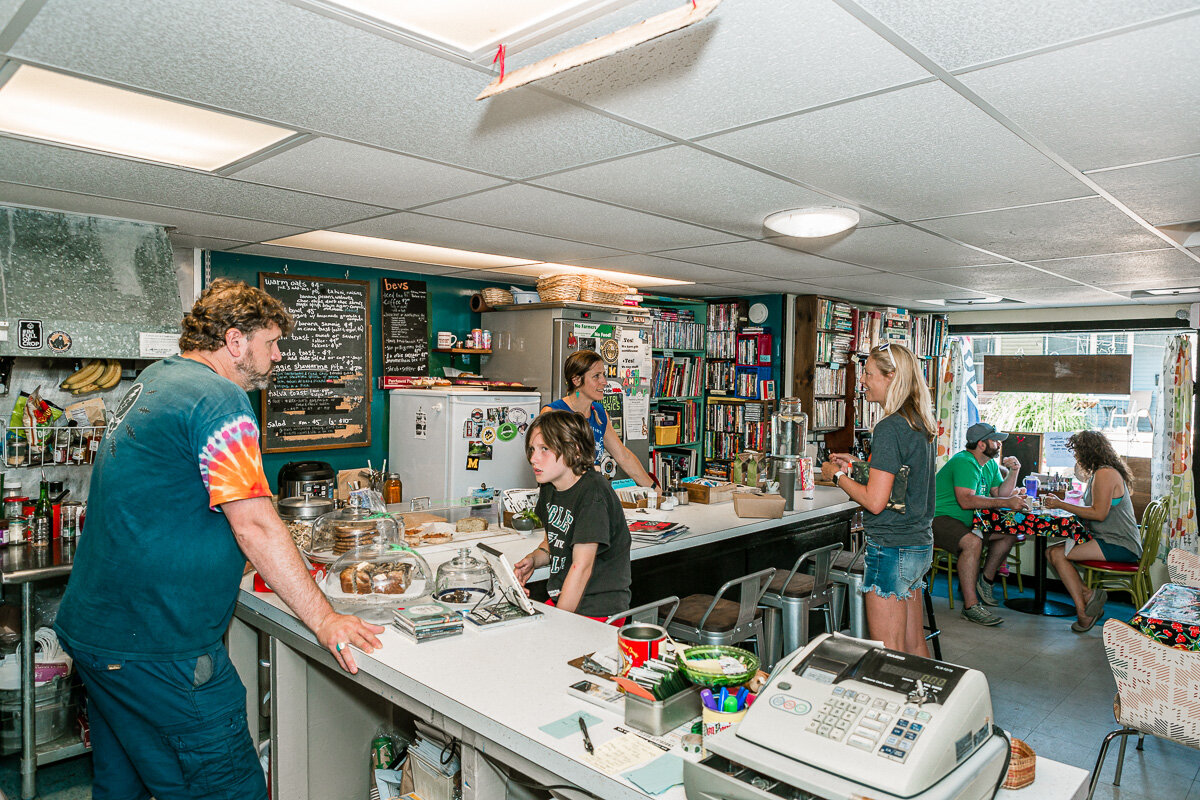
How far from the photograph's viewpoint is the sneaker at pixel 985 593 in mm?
6133

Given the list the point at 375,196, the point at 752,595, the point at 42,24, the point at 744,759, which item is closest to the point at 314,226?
the point at 375,196

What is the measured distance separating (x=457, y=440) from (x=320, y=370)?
101 centimetres

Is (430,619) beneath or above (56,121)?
beneath

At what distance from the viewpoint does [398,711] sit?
2.85 metres

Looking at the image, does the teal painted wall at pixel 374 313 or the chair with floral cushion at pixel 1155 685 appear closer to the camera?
the chair with floral cushion at pixel 1155 685

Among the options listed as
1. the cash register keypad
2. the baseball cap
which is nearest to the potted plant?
the cash register keypad

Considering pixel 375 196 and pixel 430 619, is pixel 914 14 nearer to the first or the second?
pixel 430 619

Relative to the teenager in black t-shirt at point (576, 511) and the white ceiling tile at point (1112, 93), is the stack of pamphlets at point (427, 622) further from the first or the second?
the white ceiling tile at point (1112, 93)

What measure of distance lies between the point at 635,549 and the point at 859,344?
178 inches

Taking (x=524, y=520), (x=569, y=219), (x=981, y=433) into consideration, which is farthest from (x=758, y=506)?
(x=981, y=433)

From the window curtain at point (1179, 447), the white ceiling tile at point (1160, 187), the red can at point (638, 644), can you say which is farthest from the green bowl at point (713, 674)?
the window curtain at point (1179, 447)

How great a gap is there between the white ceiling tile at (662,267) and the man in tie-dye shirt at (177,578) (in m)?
2.90

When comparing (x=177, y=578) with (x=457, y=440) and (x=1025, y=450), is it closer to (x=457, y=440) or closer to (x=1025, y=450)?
(x=457, y=440)

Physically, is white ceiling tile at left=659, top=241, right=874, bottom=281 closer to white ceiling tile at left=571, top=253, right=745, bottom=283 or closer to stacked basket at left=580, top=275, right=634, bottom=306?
white ceiling tile at left=571, top=253, right=745, bottom=283
